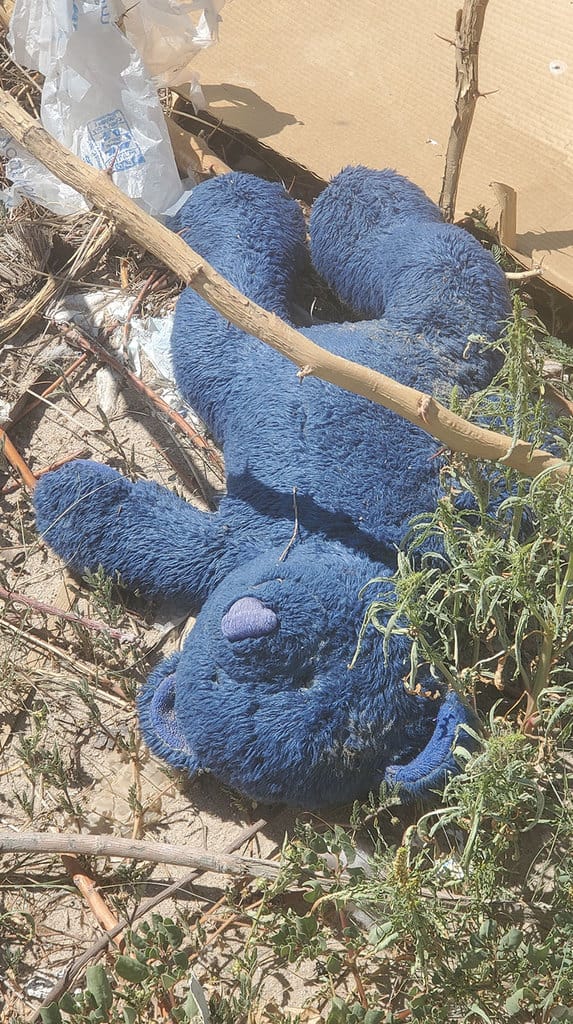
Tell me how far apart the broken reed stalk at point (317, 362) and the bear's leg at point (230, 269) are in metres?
0.26

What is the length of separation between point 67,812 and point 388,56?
71.8 inches

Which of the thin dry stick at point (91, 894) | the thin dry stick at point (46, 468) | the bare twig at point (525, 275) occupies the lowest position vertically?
the thin dry stick at point (91, 894)

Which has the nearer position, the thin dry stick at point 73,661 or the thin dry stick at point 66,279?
the thin dry stick at point 73,661

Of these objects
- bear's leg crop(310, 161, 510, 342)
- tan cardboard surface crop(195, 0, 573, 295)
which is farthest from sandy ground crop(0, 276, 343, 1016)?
tan cardboard surface crop(195, 0, 573, 295)

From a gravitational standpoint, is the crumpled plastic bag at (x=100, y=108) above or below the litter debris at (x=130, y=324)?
above

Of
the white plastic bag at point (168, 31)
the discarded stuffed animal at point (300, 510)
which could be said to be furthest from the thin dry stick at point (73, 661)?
the white plastic bag at point (168, 31)

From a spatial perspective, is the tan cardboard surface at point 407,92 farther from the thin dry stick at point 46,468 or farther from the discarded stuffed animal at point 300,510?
the thin dry stick at point 46,468

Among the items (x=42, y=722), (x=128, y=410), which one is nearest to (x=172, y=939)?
(x=42, y=722)

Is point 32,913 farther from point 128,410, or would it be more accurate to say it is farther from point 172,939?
point 128,410

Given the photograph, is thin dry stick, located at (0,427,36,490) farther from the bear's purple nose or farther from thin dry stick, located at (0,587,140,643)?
the bear's purple nose

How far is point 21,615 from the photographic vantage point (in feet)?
5.03

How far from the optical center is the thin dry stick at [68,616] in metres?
1.48

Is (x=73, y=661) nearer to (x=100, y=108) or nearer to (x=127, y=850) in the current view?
(x=127, y=850)

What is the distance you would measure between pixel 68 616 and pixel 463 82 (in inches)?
44.2
